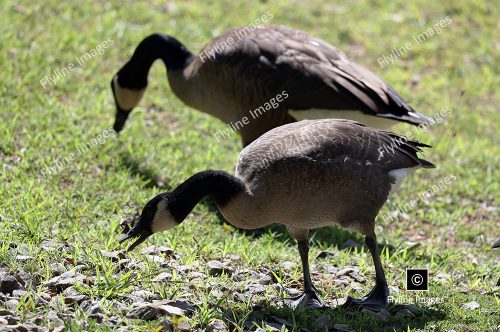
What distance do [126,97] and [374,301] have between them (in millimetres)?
4376

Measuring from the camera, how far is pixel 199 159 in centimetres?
920

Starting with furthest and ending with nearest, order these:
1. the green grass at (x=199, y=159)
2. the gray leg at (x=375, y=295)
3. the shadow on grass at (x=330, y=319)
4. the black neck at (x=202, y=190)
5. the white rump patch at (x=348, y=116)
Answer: the white rump patch at (x=348, y=116)
the gray leg at (x=375, y=295)
the green grass at (x=199, y=159)
the black neck at (x=202, y=190)
the shadow on grass at (x=330, y=319)

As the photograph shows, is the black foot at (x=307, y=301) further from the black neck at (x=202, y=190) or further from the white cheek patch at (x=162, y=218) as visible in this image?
the white cheek patch at (x=162, y=218)

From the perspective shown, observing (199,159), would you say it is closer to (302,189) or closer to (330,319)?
(302,189)

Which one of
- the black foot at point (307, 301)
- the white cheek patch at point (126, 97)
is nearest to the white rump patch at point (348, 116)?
the white cheek patch at point (126, 97)

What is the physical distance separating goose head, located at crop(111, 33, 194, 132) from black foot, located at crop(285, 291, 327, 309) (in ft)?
12.8

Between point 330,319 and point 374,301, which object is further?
point 374,301

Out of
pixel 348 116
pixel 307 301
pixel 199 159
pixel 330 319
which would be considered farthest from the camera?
pixel 199 159

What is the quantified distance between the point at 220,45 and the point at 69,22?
369 cm

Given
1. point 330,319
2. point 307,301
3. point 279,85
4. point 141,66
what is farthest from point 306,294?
point 141,66

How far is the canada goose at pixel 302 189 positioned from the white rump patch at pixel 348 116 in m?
1.71

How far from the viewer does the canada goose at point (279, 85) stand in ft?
27.3

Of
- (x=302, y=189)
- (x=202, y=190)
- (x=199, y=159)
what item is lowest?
(x=199, y=159)

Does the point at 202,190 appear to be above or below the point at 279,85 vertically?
below
